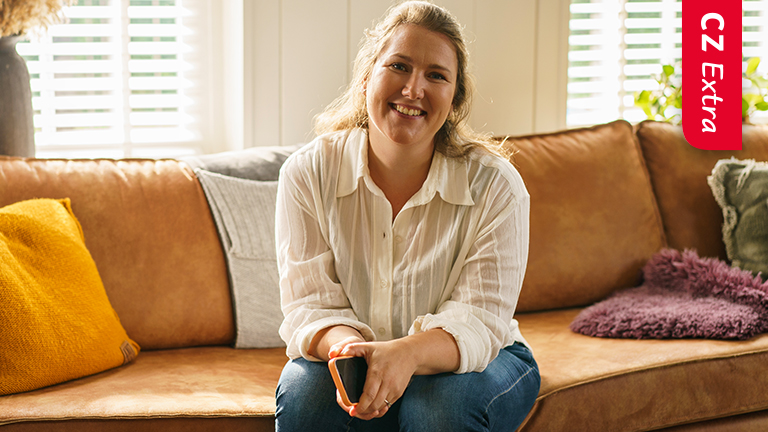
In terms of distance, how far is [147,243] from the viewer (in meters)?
1.70

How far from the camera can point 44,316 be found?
140 centimetres

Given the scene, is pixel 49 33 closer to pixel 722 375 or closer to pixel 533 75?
pixel 533 75

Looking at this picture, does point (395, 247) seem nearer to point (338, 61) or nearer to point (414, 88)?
point (414, 88)

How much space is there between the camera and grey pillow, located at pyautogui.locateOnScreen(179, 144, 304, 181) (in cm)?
184

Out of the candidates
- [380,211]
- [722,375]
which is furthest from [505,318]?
[722,375]

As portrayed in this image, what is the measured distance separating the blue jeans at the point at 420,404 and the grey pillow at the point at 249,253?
18.0 inches

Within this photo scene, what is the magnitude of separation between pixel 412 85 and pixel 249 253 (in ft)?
2.25

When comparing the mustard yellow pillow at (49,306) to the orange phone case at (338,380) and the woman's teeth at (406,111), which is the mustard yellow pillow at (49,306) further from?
the woman's teeth at (406,111)

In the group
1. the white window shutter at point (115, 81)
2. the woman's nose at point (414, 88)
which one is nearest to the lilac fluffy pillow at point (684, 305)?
the woman's nose at point (414, 88)

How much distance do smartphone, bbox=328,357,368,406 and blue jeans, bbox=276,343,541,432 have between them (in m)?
0.03

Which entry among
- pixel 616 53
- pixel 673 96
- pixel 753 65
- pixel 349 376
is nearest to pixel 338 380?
pixel 349 376

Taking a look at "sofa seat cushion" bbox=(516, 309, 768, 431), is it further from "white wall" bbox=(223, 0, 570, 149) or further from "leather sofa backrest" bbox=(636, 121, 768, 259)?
"white wall" bbox=(223, 0, 570, 149)

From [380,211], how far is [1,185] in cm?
96

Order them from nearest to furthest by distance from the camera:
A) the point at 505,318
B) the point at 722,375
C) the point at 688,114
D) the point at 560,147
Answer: the point at 505,318
the point at 722,375
the point at 560,147
the point at 688,114
